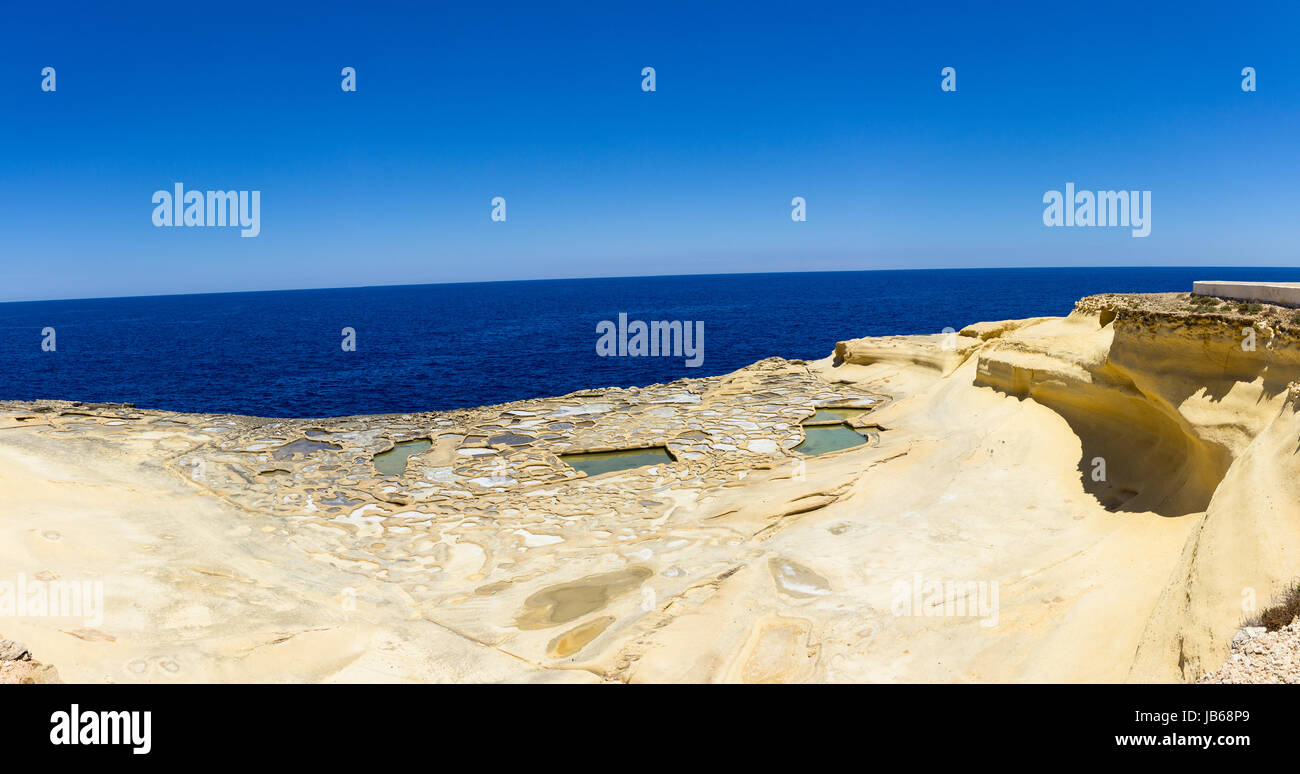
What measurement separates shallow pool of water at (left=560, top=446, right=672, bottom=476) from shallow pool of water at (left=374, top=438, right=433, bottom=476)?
5.47 meters

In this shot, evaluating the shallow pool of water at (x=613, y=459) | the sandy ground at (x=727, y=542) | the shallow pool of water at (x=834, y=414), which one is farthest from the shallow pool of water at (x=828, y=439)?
the shallow pool of water at (x=613, y=459)

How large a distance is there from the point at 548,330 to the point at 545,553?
265 feet

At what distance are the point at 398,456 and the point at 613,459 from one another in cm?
779

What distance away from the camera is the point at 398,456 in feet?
79.8

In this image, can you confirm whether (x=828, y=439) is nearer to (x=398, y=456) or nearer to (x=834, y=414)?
(x=834, y=414)

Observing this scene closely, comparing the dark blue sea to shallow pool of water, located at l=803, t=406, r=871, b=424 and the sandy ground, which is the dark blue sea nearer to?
shallow pool of water, located at l=803, t=406, r=871, b=424

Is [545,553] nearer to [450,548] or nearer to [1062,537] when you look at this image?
[450,548]

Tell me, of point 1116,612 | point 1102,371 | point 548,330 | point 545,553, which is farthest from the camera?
point 548,330

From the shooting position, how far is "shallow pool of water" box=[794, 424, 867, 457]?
24688 millimetres

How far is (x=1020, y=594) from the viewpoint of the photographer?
12.9 m

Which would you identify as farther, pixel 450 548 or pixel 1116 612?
pixel 450 548

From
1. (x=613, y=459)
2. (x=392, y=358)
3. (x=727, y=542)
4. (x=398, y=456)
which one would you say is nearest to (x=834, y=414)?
(x=613, y=459)
